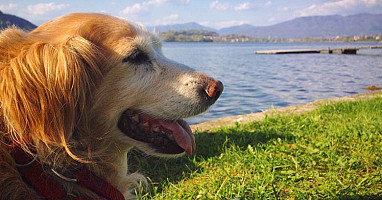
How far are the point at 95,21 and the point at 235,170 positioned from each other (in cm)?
265

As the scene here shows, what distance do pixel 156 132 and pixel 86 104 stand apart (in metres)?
0.65

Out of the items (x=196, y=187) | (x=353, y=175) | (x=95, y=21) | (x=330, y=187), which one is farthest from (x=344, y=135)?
(x=95, y=21)

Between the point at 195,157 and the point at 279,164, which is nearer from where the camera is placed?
the point at 279,164

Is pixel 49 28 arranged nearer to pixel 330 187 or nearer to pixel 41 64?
pixel 41 64

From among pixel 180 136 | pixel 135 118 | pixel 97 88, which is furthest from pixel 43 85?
pixel 180 136

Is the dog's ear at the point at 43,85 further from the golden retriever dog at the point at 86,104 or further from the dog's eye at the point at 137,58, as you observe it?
the dog's eye at the point at 137,58

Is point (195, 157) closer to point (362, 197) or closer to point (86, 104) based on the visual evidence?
point (362, 197)

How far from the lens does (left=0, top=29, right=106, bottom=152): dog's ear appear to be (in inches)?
82.5

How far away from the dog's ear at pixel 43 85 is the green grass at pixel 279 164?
191 cm

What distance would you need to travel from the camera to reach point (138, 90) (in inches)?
109

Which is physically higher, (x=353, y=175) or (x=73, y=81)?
(x=73, y=81)

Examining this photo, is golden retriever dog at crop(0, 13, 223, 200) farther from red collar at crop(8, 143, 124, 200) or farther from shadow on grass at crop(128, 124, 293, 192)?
shadow on grass at crop(128, 124, 293, 192)

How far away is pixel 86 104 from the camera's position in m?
2.48

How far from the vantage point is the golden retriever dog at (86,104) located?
2.13 meters
